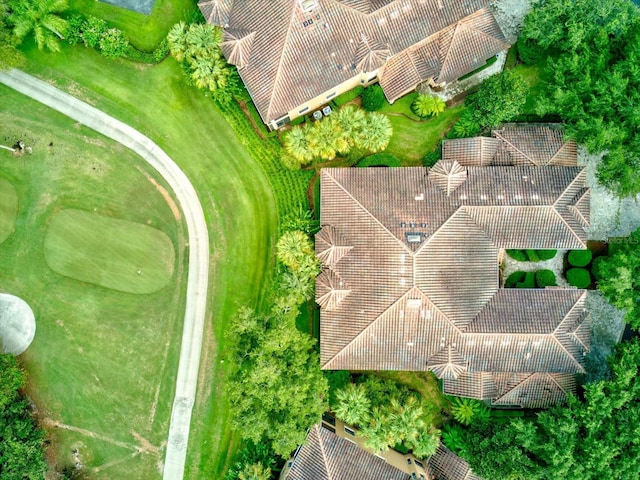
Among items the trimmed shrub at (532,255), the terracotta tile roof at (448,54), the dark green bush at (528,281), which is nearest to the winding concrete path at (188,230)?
the terracotta tile roof at (448,54)

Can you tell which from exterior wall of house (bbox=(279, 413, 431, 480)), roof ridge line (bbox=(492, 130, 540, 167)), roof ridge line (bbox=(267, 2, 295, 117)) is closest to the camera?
roof ridge line (bbox=(267, 2, 295, 117))

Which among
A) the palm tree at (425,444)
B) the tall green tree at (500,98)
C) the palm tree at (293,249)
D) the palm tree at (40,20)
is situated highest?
the palm tree at (40,20)

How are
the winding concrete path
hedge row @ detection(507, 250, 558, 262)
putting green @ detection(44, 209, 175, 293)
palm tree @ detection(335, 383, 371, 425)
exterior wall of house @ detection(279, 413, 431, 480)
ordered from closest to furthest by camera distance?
palm tree @ detection(335, 383, 371, 425) → exterior wall of house @ detection(279, 413, 431, 480) → hedge row @ detection(507, 250, 558, 262) → the winding concrete path → putting green @ detection(44, 209, 175, 293)

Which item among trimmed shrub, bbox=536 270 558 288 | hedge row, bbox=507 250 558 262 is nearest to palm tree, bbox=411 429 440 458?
trimmed shrub, bbox=536 270 558 288

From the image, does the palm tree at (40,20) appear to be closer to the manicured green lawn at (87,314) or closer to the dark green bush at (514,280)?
the manicured green lawn at (87,314)

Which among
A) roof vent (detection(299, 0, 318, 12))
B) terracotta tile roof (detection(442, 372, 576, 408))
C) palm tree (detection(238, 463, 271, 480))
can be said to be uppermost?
roof vent (detection(299, 0, 318, 12))

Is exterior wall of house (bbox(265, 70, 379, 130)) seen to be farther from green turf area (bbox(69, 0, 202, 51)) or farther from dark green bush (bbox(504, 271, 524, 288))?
dark green bush (bbox(504, 271, 524, 288))
